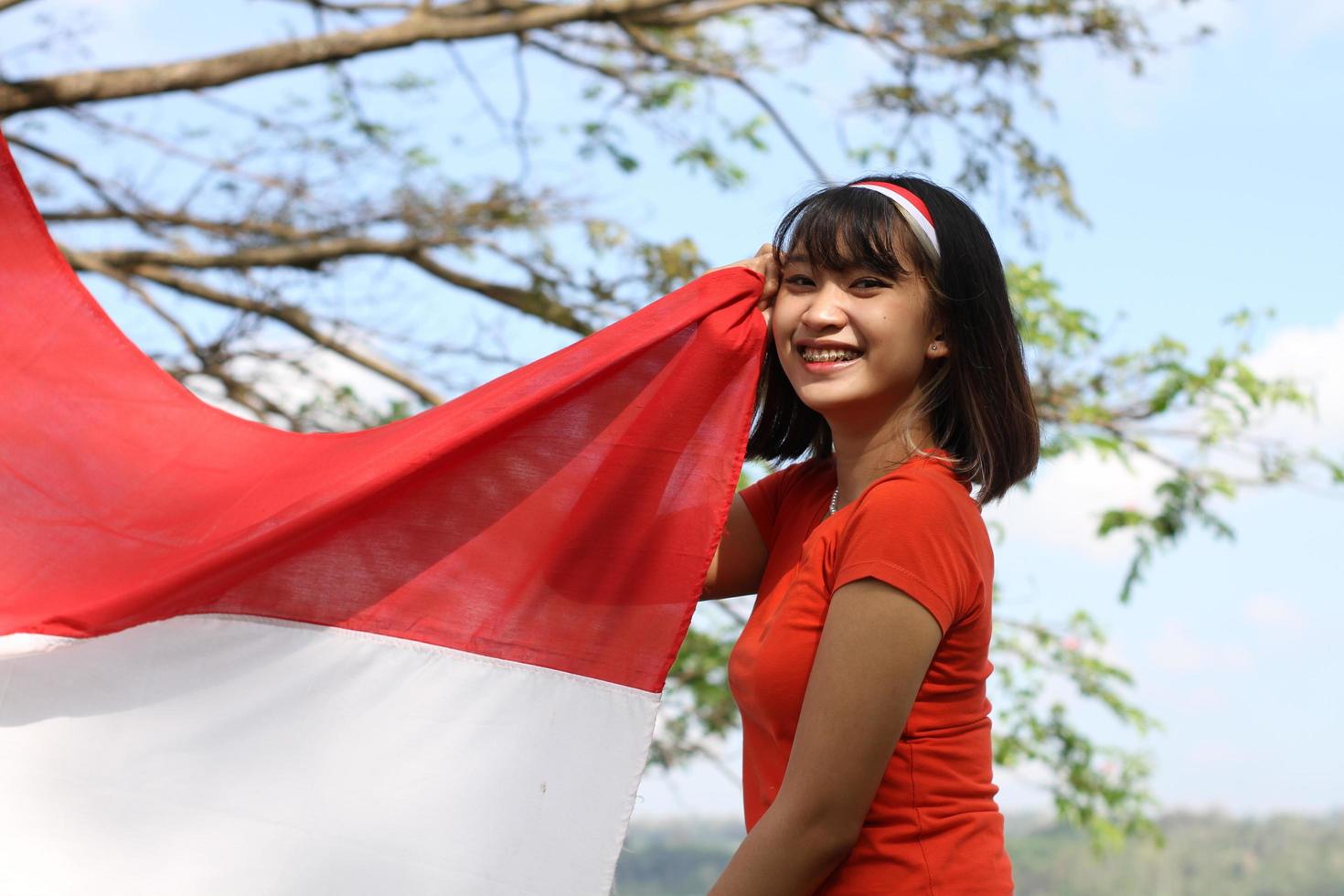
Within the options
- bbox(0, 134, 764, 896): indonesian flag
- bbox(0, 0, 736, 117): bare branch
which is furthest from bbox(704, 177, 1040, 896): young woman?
bbox(0, 0, 736, 117): bare branch

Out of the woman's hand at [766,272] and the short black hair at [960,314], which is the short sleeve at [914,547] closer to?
the short black hair at [960,314]

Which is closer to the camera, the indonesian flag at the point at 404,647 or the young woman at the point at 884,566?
the young woman at the point at 884,566

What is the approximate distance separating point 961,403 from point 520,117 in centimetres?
489

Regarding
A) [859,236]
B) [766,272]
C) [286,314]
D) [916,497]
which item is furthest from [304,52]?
[916,497]

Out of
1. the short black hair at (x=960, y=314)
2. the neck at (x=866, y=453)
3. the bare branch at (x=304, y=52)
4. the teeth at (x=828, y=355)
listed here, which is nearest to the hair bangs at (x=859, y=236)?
the short black hair at (x=960, y=314)

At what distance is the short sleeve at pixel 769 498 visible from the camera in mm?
2105

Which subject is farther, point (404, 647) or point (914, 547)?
point (404, 647)

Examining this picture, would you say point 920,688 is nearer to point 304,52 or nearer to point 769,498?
point 769,498

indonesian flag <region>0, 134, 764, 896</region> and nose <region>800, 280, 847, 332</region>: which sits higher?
nose <region>800, 280, 847, 332</region>

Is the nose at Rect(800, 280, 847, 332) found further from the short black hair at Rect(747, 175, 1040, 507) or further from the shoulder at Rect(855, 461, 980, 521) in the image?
the shoulder at Rect(855, 461, 980, 521)

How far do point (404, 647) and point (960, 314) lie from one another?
0.86 m

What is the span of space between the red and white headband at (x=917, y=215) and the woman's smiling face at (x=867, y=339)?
Answer: 0.03 m

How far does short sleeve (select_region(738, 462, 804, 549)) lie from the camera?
6.91ft

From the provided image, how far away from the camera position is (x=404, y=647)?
1.91 metres
